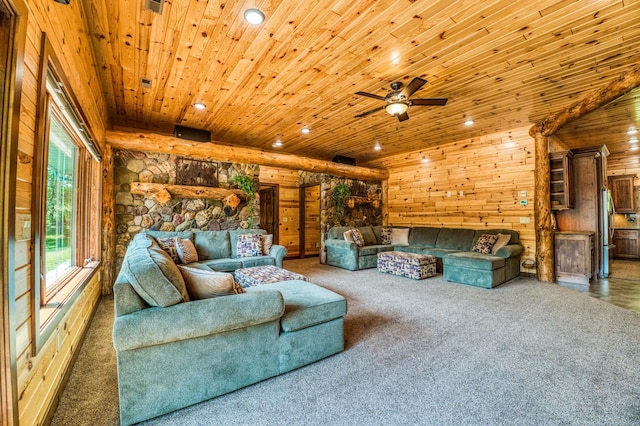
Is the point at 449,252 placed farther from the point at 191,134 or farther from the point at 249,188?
the point at 191,134

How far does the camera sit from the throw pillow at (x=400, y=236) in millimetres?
6812

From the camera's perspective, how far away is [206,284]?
1.97m

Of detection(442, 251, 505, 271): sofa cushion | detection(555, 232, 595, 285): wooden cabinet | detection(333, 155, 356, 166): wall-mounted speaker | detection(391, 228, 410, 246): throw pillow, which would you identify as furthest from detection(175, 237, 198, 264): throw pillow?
detection(555, 232, 595, 285): wooden cabinet

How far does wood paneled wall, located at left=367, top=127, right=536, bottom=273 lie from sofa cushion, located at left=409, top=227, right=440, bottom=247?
42 centimetres

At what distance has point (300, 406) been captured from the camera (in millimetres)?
1771

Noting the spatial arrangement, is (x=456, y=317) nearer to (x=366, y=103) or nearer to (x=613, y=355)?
(x=613, y=355)

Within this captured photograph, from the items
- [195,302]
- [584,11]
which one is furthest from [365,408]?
[584,11]

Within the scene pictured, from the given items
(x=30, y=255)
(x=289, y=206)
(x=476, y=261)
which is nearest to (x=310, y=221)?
(x=289, y=206)

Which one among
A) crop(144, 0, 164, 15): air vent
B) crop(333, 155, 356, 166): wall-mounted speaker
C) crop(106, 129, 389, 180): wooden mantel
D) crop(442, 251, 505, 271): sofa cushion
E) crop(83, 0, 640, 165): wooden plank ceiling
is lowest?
crop(442, 251, 505, 271): sofa cushion

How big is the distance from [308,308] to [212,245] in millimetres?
3278

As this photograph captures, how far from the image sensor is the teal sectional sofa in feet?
15.2

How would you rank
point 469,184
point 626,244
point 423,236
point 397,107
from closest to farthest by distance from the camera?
point 397,107, point 469,184, point 423,236, point 626,244

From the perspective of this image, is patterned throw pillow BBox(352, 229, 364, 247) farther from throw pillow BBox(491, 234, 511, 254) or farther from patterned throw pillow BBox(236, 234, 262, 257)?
throw pillow BBox(491, 234, 511, 254)

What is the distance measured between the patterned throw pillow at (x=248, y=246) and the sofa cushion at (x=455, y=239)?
382 centimetres
